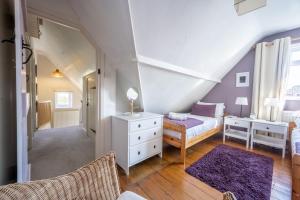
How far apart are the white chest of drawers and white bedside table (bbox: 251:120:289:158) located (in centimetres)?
197

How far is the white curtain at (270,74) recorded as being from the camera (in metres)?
2.71

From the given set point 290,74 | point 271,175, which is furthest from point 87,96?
point 290,74

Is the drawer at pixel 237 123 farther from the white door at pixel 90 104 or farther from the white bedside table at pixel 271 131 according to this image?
the white door at pixel 90 104

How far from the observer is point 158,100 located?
8.71 ft

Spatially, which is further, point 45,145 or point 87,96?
point 87,96

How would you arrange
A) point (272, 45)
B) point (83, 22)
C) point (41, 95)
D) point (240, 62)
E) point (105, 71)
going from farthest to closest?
point (41, 95)
point (240, 62)
point (272, 45)
point (105, 71)
point (83, 22)

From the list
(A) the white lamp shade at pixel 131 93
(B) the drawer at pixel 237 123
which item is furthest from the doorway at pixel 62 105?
(B) the drawer at pixel 237 123

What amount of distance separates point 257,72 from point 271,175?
2084mm

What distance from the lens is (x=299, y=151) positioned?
4.79ft

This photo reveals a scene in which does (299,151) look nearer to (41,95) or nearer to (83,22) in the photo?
(83,22)

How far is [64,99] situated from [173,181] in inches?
227

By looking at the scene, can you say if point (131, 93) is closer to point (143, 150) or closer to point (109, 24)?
point (143, 150)

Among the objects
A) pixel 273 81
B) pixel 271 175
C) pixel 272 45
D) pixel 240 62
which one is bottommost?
pixel 271 175

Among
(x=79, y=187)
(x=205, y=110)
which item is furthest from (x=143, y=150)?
(x=205, y=110)
